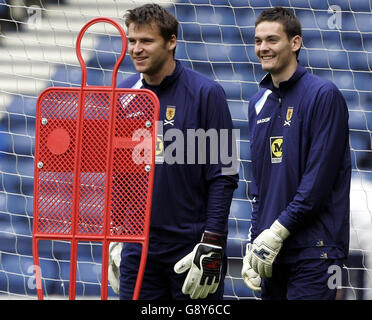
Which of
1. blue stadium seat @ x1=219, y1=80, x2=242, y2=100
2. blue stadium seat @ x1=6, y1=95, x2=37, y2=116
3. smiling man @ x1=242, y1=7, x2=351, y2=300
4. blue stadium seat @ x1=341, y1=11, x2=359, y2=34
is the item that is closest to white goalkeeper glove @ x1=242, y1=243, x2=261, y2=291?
smiling man @ x1=242, y1=7, x2=351, y2=300

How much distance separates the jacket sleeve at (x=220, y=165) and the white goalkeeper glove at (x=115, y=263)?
0.47 metres

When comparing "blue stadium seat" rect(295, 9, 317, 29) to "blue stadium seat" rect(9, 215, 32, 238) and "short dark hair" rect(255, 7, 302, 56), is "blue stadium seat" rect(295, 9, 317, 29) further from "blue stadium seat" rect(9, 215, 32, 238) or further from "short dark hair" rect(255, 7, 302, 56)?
"blue stadium seat" rect(9, 215, 32, 238)

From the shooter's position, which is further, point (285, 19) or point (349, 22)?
point (349, 22)

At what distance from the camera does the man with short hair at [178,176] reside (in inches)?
119

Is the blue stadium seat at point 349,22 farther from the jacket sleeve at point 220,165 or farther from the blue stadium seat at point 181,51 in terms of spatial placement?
the jacket sleeve at point 220,165

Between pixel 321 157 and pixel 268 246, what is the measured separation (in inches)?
14.3

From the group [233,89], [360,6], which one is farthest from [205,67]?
[360,6]

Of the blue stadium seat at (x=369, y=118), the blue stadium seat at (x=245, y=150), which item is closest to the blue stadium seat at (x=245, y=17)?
the blue stadium seat at (x=245, y=150)

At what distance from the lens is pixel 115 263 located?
3307 millimetres

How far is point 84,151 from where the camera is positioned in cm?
286

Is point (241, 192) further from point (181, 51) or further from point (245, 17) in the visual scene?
point (245, 17)

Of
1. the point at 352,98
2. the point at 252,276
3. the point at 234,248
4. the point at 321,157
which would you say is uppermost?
the point at 352,98
